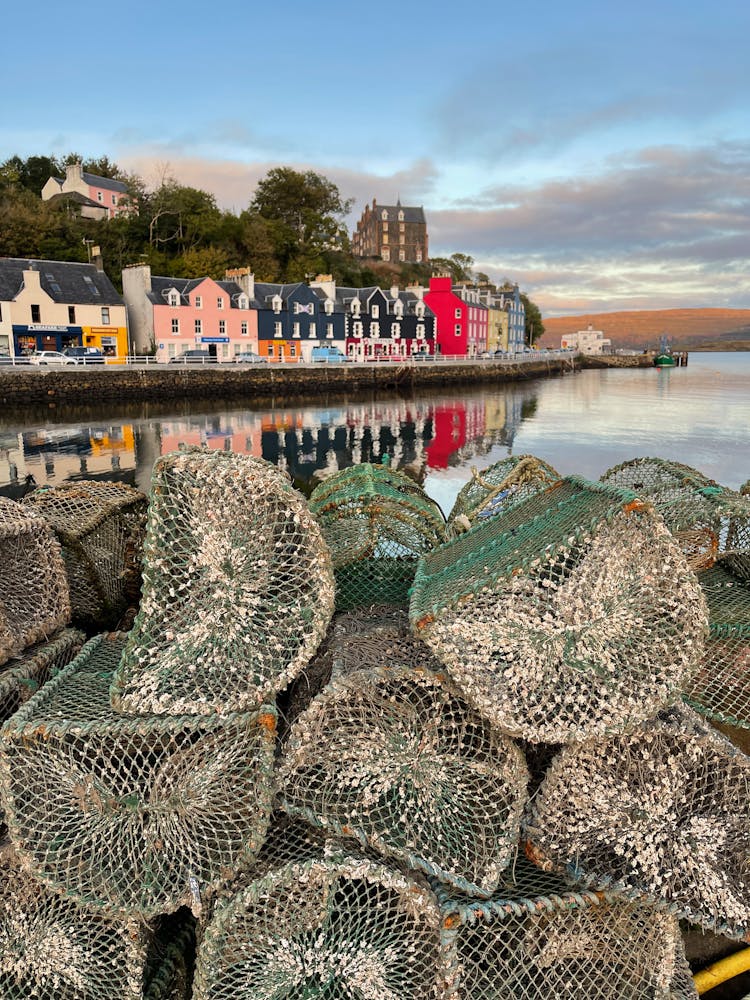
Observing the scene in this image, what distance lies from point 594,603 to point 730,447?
20925 mm

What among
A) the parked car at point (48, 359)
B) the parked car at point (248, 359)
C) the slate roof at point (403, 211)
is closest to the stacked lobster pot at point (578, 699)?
the parked car at point (48, 359)

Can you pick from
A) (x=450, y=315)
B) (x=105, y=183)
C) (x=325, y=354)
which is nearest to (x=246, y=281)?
(x=325, y=354)

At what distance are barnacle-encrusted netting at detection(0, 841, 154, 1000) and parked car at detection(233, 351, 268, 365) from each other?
3467 cm

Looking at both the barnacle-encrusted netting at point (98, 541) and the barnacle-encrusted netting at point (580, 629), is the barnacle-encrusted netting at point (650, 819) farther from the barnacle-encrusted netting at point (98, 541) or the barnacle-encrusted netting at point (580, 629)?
the barnacle-encrusted netting at point (98, 541)

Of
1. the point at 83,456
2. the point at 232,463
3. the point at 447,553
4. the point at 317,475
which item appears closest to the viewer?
the point at 232,463

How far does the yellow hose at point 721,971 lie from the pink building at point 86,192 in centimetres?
5249

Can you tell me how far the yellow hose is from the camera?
2.24 meters

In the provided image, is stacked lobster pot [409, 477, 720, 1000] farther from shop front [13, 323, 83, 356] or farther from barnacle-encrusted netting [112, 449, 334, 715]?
shop front [13, 323, 83, 356]

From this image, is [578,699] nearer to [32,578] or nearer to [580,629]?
[580,629]

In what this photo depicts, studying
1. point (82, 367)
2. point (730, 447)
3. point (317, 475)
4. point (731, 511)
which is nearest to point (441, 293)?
Result: point (82, 367)

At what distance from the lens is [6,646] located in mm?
2363

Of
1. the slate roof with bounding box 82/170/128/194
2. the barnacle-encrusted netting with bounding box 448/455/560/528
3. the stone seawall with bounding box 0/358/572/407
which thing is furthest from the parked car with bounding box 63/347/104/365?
the barnacle-encrusted netting with bounding box 448/455/560/528

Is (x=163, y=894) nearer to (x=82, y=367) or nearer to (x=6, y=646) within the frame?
(x=6, y=646)

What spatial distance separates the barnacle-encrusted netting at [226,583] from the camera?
6.50ft
